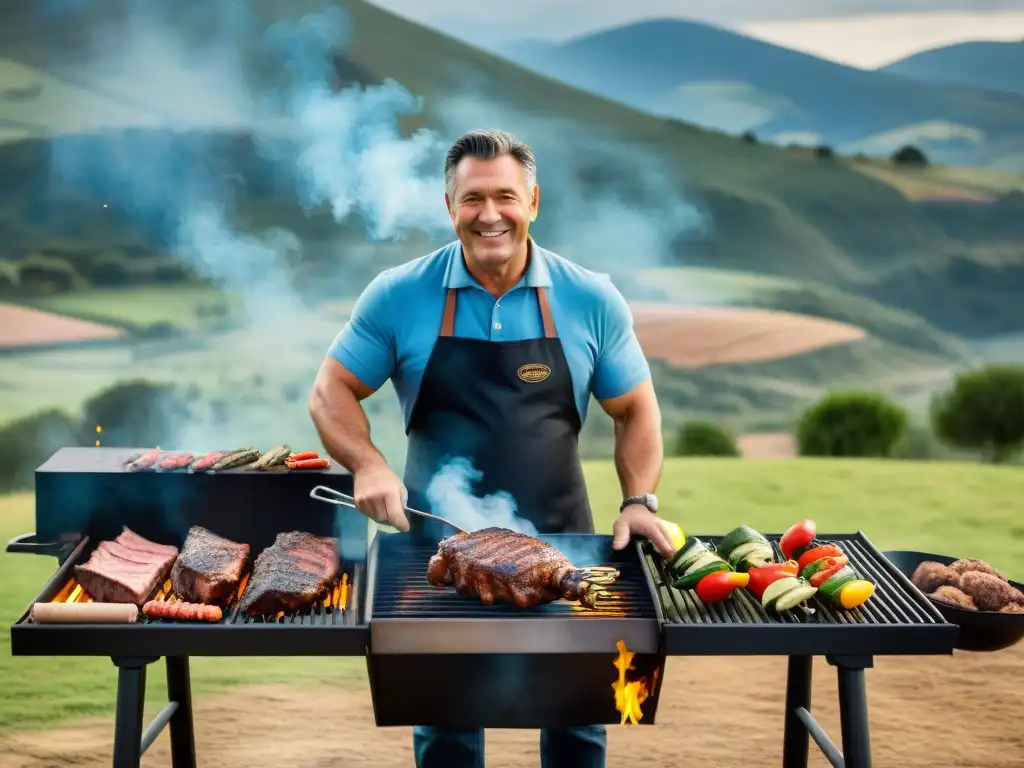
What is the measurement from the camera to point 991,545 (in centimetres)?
1255

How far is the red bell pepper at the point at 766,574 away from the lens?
3.84 m

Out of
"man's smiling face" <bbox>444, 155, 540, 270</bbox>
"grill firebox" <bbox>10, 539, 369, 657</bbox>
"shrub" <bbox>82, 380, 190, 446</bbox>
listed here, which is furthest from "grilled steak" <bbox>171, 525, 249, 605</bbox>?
"shrub" <bbox>82, 380, 190, 446</bbox>

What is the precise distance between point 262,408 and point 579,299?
15103 millimetres

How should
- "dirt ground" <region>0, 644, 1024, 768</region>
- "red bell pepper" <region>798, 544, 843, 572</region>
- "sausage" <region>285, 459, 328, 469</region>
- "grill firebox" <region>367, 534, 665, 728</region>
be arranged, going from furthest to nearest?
"dirt ground" <region>0, 644, 1024, 768</region> → "sausage" <region>285, 459, 328, 469</region> → "red bell pepper" <region>798, 544, 843, 572</region> → "grill firebox" <region>367, 534, 665, 728</region>

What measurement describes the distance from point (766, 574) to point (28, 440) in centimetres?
1630

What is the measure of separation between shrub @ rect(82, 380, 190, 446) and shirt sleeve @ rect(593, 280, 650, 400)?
14.1 meters

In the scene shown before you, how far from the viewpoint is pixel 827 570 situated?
388 cm

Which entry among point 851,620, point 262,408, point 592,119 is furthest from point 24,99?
point 851,620

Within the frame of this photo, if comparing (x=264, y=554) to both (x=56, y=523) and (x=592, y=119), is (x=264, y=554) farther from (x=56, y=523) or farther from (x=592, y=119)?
(x=592, y=119)

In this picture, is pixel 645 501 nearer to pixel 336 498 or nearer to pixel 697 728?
pixel 336 498

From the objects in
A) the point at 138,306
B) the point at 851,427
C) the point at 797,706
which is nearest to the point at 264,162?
the point at 138,306

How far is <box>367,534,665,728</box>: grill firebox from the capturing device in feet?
11.4

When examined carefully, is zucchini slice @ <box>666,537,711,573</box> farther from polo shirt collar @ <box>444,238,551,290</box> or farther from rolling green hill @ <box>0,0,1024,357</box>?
rolling green hill @ <box>0,0,1024,357</box>

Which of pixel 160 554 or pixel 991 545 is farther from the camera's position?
pixel 991 545
